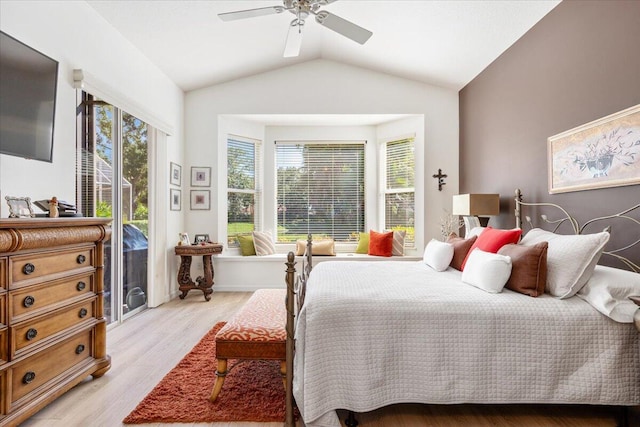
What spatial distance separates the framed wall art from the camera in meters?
2.21

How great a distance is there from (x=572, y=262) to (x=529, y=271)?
0.22 metres

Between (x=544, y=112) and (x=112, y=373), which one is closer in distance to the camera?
(x=112, y=373)

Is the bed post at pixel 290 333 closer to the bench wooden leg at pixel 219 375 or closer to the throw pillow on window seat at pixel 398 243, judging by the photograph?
the bench wooden leg at pixel 219 375

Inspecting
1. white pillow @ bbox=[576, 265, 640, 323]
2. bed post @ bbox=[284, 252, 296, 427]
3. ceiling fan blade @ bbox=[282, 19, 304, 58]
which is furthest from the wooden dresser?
white pillow @ bbox=[576, 265, 640, 323]

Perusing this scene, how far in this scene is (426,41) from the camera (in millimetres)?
3889

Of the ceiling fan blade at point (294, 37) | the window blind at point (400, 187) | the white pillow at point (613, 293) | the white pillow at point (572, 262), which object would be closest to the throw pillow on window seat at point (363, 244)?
the window blind at point (400, 187)

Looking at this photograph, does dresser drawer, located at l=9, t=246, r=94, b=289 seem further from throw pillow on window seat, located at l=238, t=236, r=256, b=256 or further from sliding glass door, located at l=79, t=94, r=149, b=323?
throw pillow on window seat, located at l=238, t=236, r=256, b=256

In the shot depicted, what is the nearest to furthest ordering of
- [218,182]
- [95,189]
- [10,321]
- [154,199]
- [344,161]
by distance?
1. [10,321]
2. [95,189]
3. [154,199]
4. [218,182]
5. [344,161]

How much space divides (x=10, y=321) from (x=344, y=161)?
4584 millimetres

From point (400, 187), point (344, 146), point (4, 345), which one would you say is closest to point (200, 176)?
point (344, 146)

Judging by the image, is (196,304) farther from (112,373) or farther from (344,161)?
(344,161)

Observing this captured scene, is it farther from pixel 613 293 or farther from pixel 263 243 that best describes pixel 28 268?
pixel 263 243

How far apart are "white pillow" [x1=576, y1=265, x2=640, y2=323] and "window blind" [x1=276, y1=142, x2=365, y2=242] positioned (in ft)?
12.5

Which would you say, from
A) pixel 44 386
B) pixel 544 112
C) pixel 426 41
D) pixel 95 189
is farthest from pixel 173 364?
pixel 426 41
